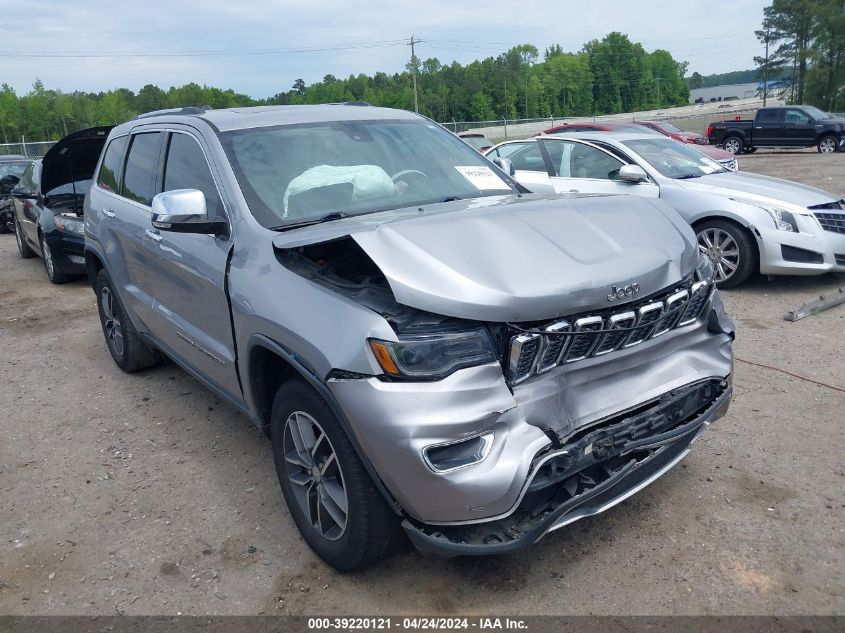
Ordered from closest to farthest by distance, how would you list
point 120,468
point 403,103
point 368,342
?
point 368,342
point 120,468
point 403,103

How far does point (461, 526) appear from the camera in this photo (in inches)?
95.7

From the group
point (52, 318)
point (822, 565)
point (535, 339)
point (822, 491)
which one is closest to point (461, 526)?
point (535, 339)

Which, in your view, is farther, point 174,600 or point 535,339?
point 174,600

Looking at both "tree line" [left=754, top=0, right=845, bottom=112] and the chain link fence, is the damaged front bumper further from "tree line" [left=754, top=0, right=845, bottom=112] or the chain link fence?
"tree line" [left=754, top=0, right=845, bottom=112]

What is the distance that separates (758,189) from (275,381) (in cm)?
586

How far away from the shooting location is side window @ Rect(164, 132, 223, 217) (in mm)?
3508

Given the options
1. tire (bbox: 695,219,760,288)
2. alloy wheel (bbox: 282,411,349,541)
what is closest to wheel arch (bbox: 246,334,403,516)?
alloy wheel (bbox: 282,411,349,541)

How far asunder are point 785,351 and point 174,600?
4532mm

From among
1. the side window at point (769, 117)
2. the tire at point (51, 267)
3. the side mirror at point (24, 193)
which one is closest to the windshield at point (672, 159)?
the tire at point (51, 267)

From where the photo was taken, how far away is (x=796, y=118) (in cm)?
2556

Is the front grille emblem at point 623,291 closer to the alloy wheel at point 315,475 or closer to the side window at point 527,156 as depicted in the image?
the alloy wheel at point 315,475

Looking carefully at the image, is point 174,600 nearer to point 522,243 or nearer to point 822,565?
point 522,243

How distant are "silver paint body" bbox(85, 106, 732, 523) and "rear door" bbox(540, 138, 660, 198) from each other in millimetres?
4717

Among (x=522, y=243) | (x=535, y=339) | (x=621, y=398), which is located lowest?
(x=621, y=398)
